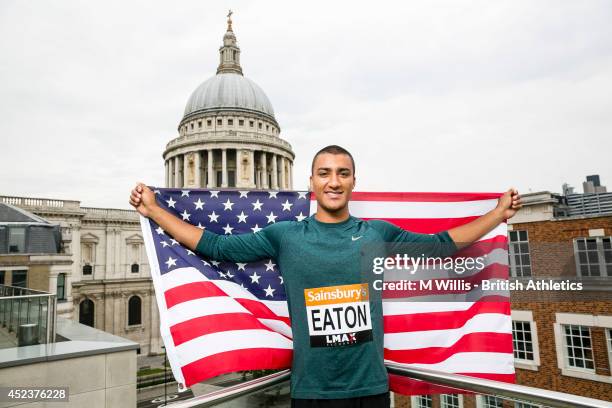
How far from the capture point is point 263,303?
4.22m

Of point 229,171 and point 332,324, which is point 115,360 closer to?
point 332,324

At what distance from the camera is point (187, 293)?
398cm

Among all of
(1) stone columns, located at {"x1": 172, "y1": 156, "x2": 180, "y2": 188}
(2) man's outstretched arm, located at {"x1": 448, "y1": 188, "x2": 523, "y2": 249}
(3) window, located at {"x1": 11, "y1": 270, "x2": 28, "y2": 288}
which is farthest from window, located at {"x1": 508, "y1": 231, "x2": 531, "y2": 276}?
(1) stone columns, located at {"x1": 172, "y1": 156, "x2": 180, "y2": 188}

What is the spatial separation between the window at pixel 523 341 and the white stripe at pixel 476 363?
12697 mm

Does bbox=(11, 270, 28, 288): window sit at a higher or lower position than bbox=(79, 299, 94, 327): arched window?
higher

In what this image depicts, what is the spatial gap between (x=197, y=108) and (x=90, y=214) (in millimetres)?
29245

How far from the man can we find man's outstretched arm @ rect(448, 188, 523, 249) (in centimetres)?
107

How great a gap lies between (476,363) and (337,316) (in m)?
2.24

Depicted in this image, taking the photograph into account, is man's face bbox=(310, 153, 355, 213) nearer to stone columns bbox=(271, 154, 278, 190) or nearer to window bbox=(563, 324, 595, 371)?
window bbox=(563, 324, 595, 371)

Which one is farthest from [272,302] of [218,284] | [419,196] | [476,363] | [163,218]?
[476,363]

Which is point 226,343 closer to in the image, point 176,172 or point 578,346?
point 578,346

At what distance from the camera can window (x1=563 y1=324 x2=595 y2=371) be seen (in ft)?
A: 44.0

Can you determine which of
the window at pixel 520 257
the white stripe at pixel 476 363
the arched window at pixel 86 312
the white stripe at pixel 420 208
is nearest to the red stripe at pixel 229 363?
the white stripe at pixel 476 363

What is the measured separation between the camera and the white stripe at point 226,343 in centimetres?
379
